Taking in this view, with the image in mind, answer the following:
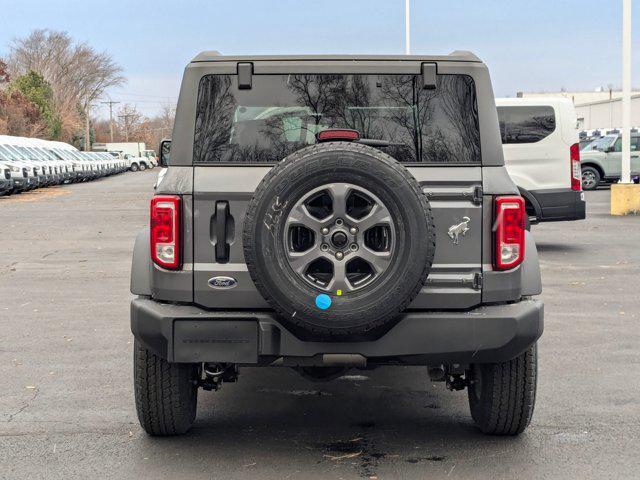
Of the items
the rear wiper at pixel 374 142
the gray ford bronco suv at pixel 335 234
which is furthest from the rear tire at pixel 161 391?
the rear wiper at pixel 374 142

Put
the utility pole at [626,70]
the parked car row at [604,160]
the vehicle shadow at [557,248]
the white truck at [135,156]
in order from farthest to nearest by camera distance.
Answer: the white truck at [135,156]
the parked car row at [604,160]
the utility pole at [626,70]
the vehicle shadow at [557,248]

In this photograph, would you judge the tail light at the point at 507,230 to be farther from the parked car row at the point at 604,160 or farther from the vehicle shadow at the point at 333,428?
the parked car row at the point at 604,160

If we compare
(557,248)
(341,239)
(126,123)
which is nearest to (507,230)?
(341,239)

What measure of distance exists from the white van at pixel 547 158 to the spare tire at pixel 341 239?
32.2ft

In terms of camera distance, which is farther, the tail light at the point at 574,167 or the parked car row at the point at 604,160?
the parked car row at the point at 604,160

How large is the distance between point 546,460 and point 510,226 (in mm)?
1144

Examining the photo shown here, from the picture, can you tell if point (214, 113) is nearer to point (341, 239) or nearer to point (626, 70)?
point (341, 239)

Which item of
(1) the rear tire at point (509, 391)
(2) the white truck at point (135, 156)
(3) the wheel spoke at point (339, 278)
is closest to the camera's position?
(3) the wheel spoke at point (339, 278)

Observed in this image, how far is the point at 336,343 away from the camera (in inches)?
175

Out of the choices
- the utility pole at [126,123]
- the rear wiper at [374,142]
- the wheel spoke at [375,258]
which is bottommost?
the wheel spoke at [375,258]

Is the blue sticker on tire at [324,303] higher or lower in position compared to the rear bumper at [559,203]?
lower

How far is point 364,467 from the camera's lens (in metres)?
4.58

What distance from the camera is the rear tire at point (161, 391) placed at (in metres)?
4.83

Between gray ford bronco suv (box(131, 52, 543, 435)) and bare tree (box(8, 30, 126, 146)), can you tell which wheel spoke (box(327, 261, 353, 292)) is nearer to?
gray ford bronco suv (box(131, 52, 543, 435))
